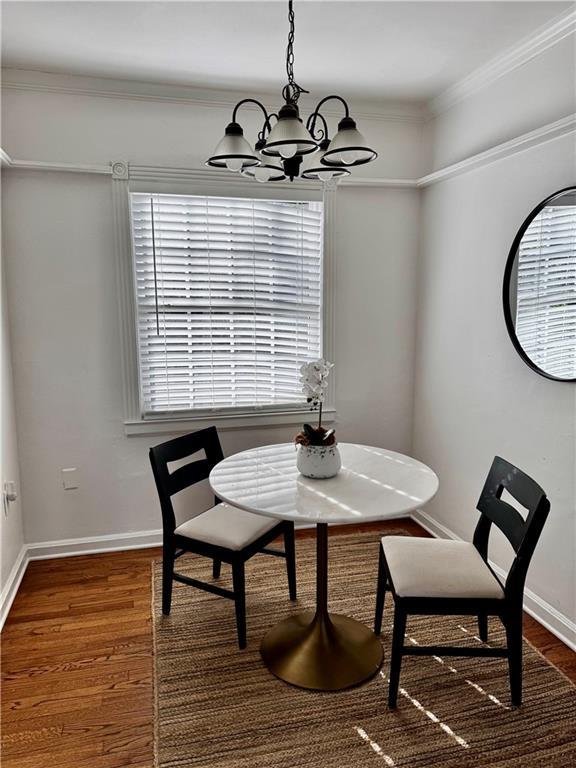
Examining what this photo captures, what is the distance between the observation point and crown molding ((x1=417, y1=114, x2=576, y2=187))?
7.13 feet

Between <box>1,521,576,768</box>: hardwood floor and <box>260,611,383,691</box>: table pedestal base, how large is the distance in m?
0.52

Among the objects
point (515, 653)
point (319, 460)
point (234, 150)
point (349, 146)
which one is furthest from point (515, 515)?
point (234, 150)

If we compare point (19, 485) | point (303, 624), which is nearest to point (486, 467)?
point (303, 624)

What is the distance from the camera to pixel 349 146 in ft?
5.68

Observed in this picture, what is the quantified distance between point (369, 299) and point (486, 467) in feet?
4.14

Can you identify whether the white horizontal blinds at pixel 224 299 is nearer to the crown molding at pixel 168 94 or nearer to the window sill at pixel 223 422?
the window sill at pixel 223 422

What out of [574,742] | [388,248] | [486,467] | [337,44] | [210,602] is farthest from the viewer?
[388,248]

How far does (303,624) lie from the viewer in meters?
2.31

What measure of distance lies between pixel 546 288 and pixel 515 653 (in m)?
1.50

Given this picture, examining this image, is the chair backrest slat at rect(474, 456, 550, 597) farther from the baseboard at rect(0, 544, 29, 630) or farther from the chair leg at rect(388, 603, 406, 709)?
the baseboard at rect(0, 544, 29, 630)

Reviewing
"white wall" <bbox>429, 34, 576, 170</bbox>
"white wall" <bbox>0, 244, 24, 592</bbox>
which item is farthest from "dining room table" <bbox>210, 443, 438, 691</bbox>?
"white wall" <bbox>429, 34, 576, 170</bbox>

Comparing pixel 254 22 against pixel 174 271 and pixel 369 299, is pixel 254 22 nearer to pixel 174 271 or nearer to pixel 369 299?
pixel 174 271

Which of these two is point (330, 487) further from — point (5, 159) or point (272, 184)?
point (5, 159)

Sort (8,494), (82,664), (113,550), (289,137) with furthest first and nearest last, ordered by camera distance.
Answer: (113,550) → (8,494) → (82,664) → (289,137)
